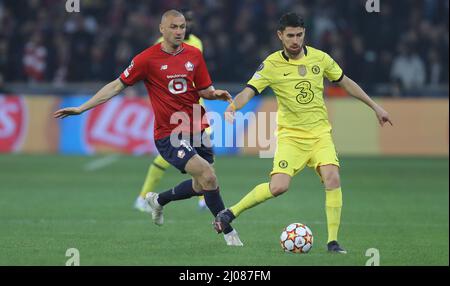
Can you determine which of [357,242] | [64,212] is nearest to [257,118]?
[64,212]

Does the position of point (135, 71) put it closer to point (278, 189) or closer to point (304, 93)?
point (304, 93)

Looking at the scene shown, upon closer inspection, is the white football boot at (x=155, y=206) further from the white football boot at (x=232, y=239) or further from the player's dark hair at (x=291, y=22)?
the player's dark hair at (x=291, y=22)

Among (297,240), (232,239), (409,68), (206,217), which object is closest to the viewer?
(297,240)

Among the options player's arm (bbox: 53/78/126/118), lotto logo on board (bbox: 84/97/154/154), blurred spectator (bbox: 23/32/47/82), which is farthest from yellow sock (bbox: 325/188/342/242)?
blurred spectator (bbox: 23/32/47/82)

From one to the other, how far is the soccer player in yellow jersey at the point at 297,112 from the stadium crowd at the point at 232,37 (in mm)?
13337

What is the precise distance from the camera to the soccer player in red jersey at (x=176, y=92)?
977 cm

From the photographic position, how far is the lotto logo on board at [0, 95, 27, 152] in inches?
832

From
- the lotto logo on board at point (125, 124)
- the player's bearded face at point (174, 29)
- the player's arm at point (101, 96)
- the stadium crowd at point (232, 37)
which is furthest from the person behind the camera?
the stadium crowd at point (232, 37)

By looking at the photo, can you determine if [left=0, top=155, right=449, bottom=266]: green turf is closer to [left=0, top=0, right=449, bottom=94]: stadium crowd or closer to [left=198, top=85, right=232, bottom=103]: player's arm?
[left=198, top=85, right=232, bottom=103]: player's arm

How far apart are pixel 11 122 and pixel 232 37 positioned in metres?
5.97

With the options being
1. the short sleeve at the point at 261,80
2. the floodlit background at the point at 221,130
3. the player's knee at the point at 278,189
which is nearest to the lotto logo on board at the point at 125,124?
the floodlit background at the point at 221,130

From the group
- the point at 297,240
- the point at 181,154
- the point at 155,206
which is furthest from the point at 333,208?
the point at 155,206

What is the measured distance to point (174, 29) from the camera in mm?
9758

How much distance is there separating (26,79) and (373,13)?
844 cm
